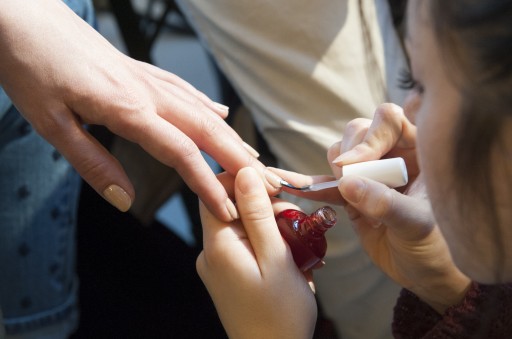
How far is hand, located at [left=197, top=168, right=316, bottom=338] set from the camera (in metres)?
0.72

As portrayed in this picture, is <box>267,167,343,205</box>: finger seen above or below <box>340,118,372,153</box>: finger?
below

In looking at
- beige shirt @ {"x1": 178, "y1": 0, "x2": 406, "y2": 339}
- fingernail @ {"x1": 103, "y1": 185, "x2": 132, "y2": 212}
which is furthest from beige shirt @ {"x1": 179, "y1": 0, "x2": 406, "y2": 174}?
fingernail @ {"x1": 103, "y1": 185, "x2": 132, "y2": 212}

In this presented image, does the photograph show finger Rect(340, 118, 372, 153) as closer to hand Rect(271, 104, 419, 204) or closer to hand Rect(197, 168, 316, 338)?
hand Rect(271, 104, 419, 204)

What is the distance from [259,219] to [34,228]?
38 centimetres

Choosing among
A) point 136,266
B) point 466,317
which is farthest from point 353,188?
point 136,266

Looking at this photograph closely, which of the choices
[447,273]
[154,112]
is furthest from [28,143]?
[447,273]

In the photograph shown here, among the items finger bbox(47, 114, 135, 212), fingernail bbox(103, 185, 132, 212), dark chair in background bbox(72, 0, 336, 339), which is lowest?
dark chair in background bbox(72, 0, 336, 339)

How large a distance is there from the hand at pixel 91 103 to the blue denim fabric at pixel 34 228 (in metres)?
0.19

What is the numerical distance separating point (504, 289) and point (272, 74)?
43cm

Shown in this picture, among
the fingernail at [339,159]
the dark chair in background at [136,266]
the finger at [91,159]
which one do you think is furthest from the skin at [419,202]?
the dark chair in background at [136,266]

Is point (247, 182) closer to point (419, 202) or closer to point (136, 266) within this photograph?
point (419, 202)

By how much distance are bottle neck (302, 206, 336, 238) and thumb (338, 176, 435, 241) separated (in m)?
0.04

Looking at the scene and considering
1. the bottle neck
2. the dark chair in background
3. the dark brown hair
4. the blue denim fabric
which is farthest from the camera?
the dark chair in background

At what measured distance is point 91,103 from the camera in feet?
2.33
